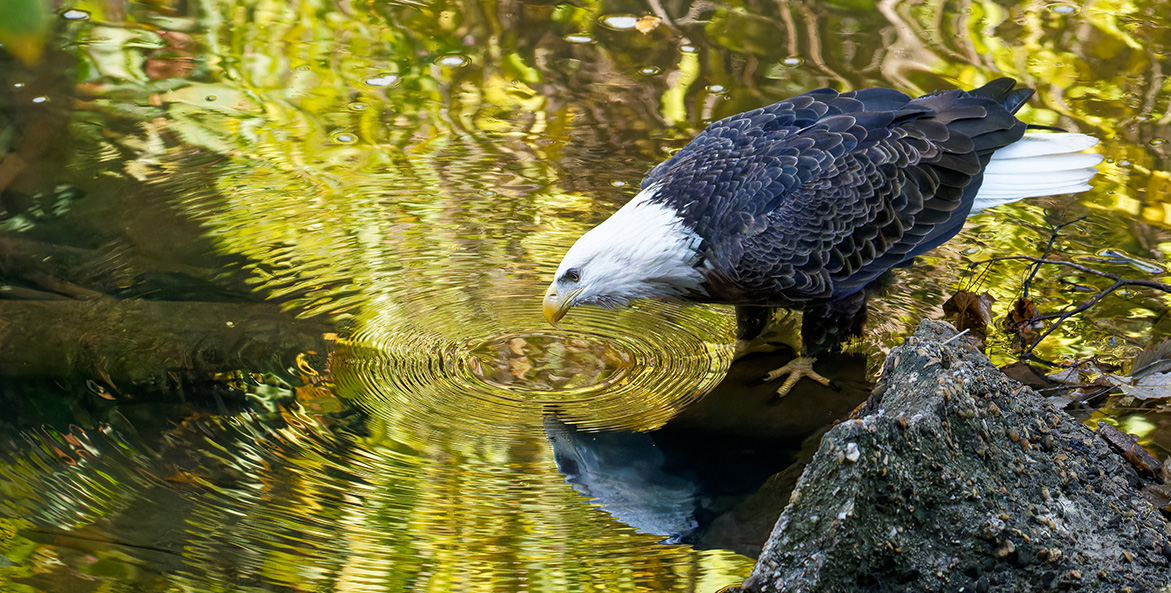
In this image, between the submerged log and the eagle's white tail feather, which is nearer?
the submerged log

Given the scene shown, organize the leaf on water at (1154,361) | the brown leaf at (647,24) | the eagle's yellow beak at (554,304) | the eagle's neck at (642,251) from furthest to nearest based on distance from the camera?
the brown leaf at (647,24), the eagle's neck at (642,251), the eagle's yellow beak at (554,304), the leaf on water at (1154,361)

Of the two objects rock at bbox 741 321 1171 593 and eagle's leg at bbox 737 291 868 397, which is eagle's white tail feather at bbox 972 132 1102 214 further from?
rock at bbox 741 321 1171 593

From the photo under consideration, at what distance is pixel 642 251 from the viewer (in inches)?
147

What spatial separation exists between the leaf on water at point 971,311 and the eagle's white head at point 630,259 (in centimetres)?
95

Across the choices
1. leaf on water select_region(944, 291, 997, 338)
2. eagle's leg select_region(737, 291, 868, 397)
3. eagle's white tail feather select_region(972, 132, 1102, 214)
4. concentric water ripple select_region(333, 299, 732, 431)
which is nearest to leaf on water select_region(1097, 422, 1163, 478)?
leaf on water select_region(944, 291, 997, 338)

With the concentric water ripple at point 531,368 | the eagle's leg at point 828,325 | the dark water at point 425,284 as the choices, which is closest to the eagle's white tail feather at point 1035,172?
the dark water at point 425,284

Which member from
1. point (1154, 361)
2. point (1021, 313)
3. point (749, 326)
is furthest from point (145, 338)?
point (1154, 361)

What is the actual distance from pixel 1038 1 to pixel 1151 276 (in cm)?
332

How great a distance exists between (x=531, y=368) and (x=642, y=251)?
0.61 m

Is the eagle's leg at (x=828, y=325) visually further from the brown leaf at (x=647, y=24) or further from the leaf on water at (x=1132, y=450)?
the brown leaf at (x=647, y=24)

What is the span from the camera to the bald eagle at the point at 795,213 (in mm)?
3701

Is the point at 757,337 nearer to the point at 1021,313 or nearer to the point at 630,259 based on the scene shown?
the point at 630,259

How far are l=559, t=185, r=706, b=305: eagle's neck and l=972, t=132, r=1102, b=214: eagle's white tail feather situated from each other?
52.3 inches

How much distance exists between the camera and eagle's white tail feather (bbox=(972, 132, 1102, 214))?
164 inches
